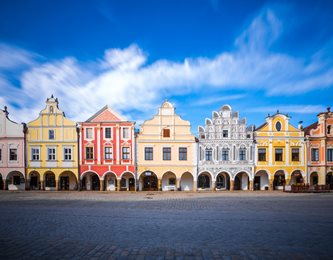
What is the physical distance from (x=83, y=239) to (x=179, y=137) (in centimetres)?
2190

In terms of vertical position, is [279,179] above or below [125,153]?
below

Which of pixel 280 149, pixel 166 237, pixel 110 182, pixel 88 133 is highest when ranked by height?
pixel 88 133

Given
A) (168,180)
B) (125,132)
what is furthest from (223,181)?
(125,132)

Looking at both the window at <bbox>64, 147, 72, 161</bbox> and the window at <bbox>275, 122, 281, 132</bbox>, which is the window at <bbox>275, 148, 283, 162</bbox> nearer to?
the window at <bbox>275, 122, 281, 132</bbox>

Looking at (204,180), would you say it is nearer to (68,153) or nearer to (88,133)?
(88,133)

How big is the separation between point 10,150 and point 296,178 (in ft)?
124

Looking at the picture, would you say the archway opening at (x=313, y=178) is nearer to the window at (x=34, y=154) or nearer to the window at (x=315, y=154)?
the window at (x=315, y=154)

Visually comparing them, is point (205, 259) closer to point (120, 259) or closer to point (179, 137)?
point (120, 259)

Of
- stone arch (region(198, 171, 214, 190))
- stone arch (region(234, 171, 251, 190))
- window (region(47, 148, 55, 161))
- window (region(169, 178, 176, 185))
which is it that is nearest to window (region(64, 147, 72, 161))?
window (region(47, 148, 55, 161))

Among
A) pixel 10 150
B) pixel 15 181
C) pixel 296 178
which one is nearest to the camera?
pixel 10 150

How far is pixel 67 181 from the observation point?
2997 centimetres

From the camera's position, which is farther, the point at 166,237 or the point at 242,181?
the point at 242,181

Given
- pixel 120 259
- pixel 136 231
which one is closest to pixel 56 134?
pixel 136 231

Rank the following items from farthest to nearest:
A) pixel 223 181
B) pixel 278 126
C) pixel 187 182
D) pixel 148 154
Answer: pixel 223 181 → pixel 187 182 → pixel 278 126 → pixel 148 154
